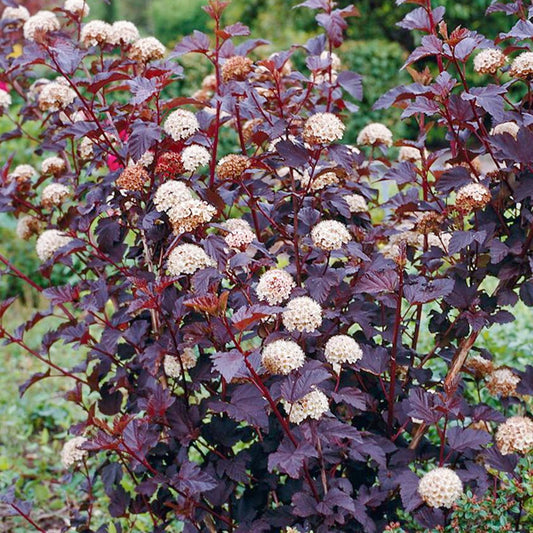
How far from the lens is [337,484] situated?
172 cm

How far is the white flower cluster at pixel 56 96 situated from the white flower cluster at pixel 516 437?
53.7 inches

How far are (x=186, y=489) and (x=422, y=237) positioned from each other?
91cm

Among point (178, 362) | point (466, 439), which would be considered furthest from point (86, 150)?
point (466, 439)

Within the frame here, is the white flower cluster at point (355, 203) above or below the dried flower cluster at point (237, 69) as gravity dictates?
below

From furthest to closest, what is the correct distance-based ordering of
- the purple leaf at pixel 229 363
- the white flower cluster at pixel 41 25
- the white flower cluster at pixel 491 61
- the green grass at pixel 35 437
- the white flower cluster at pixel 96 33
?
the green grass at pixel 35 437
the white flower cluster at pixel 41 25
the white flower cluster at pixel 96 33
the white flower cluster at pixel 491 61
the purple leaf at pixel 229 363

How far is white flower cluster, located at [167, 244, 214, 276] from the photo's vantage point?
5.03 ft

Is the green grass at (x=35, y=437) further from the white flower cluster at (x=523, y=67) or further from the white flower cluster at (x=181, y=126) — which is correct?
the white flower cluster at (x=523, y=67)

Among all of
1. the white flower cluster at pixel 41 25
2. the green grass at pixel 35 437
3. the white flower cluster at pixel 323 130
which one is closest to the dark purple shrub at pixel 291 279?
the white flower cluster at pixel 323 130

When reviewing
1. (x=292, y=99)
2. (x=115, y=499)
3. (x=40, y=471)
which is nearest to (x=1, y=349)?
(x=40, y=471)

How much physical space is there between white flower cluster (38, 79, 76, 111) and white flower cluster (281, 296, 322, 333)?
869 millimetres

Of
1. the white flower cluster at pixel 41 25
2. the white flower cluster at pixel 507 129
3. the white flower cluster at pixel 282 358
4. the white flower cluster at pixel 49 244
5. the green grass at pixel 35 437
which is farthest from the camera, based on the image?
the green grass at pixel 35 437

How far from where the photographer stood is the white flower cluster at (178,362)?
1789 millimetres

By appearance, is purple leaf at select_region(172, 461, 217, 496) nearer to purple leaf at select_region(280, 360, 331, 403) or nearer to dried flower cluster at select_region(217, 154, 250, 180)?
purple leaf at select_region(280, 360, 331, 403)

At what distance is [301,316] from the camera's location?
1.49 meters
